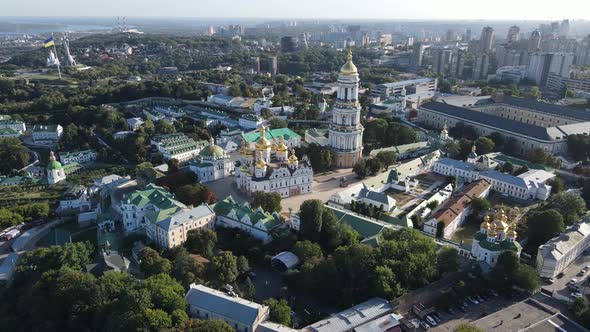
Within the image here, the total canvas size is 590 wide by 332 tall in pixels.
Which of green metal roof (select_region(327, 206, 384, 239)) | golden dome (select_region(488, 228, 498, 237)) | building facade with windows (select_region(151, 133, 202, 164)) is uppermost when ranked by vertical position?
golden dome (select_region(488, 228, 498, 237))

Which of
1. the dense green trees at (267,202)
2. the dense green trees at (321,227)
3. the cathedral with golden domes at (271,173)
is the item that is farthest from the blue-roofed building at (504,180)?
the dense green trees at (267,202)

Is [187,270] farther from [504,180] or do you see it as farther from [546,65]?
[546,65]

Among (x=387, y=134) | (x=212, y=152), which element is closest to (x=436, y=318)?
(x=212, y=152)

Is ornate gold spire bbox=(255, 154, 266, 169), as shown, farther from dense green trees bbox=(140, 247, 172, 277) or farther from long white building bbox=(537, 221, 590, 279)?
long white building bbox=(537, 221, 590, 279)

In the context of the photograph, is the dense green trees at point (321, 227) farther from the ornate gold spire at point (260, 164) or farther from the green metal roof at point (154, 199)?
the green metal roof at point (154, 199)

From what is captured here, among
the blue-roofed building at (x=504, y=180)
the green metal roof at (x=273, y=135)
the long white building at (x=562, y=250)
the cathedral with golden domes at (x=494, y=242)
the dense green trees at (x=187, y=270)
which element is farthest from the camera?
the green metal roof at (x=273, y=135)

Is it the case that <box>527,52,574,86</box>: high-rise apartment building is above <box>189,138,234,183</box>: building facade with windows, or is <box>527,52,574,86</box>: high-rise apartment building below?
above

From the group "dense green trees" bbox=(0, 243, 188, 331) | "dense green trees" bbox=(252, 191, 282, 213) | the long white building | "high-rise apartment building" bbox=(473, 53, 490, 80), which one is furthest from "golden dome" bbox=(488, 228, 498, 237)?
"high-rise apartment building" bbox=(473, 53, 490, 80)
